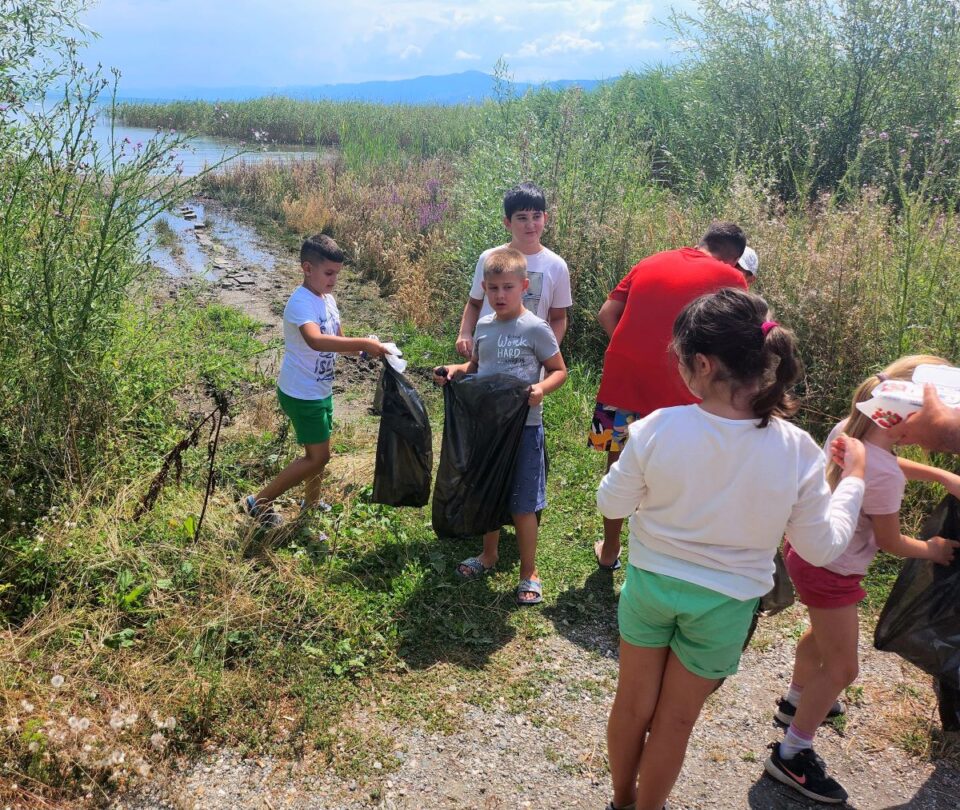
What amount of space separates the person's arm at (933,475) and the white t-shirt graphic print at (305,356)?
2653mm

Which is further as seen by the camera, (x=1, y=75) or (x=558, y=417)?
(x=558, y=417)

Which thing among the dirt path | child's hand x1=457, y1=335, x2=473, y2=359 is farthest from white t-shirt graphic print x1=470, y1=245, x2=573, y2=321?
the dirt path

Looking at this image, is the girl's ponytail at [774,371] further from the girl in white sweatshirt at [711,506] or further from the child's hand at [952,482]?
the child's hand at [952,482]

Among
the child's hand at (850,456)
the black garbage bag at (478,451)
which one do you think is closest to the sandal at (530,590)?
the black garbage bag at (478,451)

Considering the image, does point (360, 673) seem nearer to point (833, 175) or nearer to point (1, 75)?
point (1, 75)

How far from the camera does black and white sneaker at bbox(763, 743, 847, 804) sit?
262 centimetres

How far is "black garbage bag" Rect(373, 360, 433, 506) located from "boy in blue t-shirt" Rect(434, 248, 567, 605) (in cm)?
30

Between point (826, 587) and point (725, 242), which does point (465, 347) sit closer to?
point (725, 242)

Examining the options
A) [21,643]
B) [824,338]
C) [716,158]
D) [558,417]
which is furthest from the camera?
[716,158]

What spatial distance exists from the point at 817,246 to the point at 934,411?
167 inches

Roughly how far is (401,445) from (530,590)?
3.26ft

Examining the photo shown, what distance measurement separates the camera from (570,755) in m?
2.83

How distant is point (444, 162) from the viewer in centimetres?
1528

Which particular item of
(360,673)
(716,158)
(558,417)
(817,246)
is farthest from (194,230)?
(360,673)
